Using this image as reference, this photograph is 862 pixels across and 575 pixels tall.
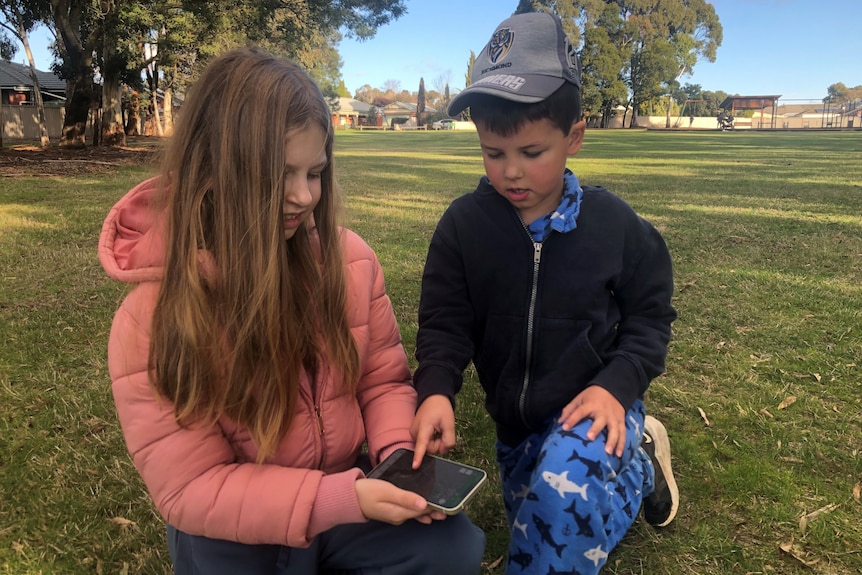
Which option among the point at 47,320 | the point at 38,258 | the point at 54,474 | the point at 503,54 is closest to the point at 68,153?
the point at 38,258

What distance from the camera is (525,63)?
1781mm

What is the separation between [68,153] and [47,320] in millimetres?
14197

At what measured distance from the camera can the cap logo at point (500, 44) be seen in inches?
72.5

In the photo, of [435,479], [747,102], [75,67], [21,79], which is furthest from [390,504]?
[747,102]

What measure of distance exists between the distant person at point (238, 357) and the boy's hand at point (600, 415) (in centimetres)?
37

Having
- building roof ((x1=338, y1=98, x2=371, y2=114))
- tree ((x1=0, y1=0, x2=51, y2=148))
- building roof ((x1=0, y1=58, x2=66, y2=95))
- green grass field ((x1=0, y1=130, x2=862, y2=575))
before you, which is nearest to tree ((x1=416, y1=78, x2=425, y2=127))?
building roof ((x1=338, y1=98, x2=371, y2=114))

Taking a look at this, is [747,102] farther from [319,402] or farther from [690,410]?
[319,402]

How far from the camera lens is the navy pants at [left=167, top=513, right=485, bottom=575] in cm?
144

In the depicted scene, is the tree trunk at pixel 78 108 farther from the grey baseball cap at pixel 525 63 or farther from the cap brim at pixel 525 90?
the cap brim at pixel 525 90

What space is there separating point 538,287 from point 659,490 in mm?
787

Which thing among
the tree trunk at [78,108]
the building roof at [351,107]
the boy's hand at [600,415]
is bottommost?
the boy's hand at [600,415]

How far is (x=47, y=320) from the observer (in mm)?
3830

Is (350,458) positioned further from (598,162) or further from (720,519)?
(598,162)

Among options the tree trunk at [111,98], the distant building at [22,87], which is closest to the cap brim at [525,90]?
the tree trunk at [111,98]
